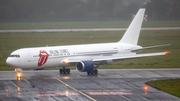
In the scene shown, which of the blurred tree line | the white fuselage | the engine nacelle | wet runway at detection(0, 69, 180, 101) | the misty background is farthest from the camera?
the misty background

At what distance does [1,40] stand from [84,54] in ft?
158

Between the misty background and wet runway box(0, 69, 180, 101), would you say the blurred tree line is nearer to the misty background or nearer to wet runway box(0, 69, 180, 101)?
the misty background

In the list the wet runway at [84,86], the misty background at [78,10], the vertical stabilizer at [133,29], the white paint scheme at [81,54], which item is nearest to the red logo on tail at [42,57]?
the white paint scheme at [81,54]

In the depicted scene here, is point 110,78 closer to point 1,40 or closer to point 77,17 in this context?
point 1,40

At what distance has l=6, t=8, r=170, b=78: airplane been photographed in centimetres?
3738

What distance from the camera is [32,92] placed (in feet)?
98.0

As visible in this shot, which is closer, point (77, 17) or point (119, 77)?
point (119, 77)

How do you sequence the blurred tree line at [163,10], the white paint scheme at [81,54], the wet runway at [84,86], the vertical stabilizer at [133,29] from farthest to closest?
the blurred tree line at [163,10] < the vertical stabilizer at [133,29] < the white paint scheme at [81,54] < the wet runway at [84,86]

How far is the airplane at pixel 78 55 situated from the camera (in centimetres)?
3738

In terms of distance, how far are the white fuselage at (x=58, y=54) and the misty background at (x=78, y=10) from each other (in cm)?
7986

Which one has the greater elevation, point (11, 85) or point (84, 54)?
point (84, 54)

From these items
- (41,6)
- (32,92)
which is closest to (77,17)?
(41,6)

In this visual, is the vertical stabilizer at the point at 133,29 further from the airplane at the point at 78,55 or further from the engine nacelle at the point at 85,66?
the engine nacelle at the point at 85,66

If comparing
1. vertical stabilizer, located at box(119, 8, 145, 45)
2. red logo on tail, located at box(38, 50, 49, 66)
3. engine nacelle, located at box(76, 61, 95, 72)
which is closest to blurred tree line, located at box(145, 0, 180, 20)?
vertical stabilizer, located at box(119, 8, 145, 45)
